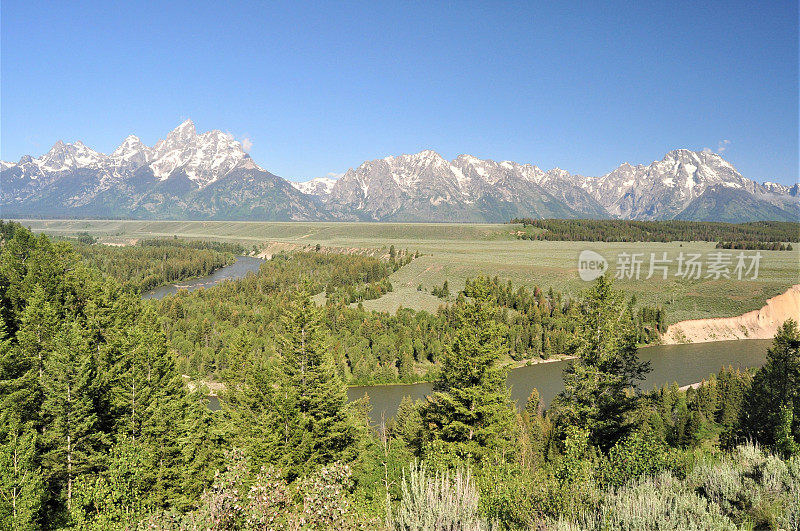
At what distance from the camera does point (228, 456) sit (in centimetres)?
1227

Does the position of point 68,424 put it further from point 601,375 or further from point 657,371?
point 657,371

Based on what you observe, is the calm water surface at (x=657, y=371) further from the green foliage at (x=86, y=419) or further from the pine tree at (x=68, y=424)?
the pine tree at (x=68, y=424)

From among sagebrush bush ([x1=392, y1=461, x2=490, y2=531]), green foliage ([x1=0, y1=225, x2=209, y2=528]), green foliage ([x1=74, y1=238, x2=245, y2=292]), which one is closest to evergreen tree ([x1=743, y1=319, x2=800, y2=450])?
sagebrush bush ([x1=392, y1=461, x2=490, y2=531])

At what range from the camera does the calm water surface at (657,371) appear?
171 feet

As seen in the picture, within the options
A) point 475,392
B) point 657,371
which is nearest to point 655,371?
point 657,371

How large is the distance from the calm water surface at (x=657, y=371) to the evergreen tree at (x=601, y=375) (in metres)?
25.6

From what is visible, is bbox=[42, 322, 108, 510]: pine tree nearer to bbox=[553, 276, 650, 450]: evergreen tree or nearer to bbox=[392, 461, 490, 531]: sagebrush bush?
bbox=[392, 461, 490, 531]: sagebrush bush

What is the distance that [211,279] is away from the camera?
145 metres

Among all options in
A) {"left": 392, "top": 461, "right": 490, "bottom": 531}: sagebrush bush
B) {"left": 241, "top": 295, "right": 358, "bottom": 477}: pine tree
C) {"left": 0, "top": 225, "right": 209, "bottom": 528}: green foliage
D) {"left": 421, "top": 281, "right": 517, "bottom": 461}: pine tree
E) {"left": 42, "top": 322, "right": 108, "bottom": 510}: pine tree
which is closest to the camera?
{"left": 392, "top": 461, "right": 490, "bottom": 531}: sagebrush bush

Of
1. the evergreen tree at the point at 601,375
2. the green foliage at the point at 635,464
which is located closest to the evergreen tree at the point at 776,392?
the evergreen tree at the point at 601,375

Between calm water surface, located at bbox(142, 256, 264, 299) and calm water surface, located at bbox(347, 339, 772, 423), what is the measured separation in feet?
229

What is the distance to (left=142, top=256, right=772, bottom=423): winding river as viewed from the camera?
51875 millimetres

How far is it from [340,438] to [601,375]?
12.6 m

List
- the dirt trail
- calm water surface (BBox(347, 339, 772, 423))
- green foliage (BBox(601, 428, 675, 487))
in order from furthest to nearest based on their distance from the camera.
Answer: the dirt trail < calm water surface (BBox(347, 339, 772, 423)) < green foliage (BBox(601, 428, 675, 487))
